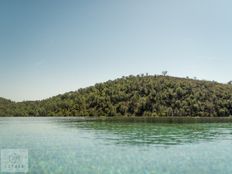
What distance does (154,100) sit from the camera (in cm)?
17038

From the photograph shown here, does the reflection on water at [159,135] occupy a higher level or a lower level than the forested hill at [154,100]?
lower

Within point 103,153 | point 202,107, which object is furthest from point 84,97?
point 103,153

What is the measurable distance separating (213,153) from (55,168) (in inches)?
540

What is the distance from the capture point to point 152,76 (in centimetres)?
19950

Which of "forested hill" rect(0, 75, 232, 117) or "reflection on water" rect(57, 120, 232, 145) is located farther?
"forested hill" rect(0, 75, 232, 117)

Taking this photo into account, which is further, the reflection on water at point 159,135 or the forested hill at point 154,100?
the forested hill at point 154,100

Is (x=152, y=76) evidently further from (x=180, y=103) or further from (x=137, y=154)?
(x=137, y=154)

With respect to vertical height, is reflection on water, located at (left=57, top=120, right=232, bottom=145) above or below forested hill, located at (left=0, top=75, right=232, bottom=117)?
below

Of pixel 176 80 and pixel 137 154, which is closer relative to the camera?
pixel 137 154

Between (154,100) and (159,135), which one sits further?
(154,100)

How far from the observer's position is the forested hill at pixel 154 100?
155m

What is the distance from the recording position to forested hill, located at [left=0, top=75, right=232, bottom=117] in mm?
154625

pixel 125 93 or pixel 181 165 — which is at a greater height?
pixel 125 93

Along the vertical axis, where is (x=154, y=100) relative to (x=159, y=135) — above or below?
above
